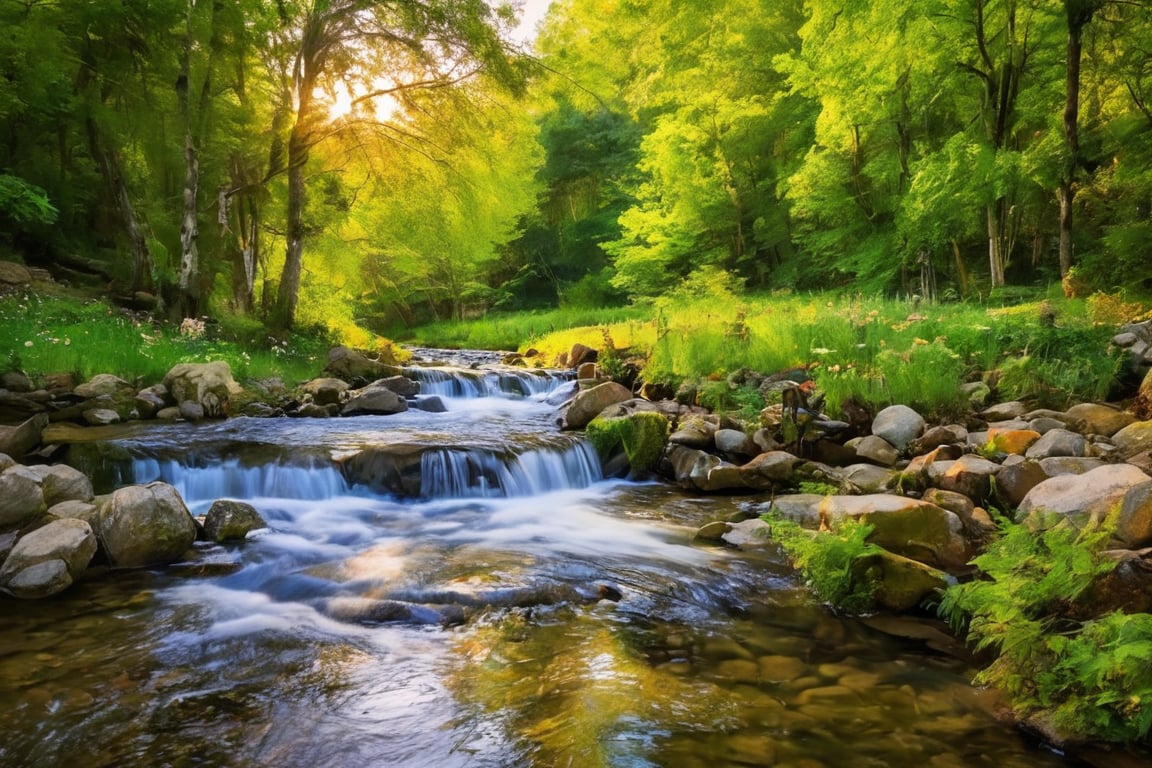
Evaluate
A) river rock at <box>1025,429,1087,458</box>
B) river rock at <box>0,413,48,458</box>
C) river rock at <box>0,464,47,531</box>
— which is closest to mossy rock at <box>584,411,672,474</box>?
river rock at <box>1025,429,1087,458</box>

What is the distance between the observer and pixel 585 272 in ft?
109

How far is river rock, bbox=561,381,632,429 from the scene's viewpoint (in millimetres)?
10070

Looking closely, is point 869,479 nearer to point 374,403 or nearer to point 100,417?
point 374,403

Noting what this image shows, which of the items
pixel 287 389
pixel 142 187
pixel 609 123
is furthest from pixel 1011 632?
pixel 609 123

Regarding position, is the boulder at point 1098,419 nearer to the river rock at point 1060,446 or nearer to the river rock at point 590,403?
the river rock at point 1060,446

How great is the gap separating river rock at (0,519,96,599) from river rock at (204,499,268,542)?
2.99 feet

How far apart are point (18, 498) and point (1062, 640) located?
6731 mm

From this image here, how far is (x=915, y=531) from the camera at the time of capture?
181 inches

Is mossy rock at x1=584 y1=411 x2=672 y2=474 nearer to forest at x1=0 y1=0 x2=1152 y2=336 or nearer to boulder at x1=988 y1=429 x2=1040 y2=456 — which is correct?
boulder at x1=988 y1=429 x2=1040 y2=456

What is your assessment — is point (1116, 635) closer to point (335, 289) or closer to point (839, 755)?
point (839, 755)

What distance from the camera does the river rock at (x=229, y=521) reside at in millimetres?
5543

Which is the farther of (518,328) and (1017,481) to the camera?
(518,328)

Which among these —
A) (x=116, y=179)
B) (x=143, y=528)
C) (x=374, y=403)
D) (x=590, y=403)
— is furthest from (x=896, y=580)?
(x=116, y=179)

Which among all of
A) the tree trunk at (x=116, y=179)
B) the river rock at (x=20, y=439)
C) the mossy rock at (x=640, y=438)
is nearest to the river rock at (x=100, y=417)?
the river rock at (x=20, y=439)
